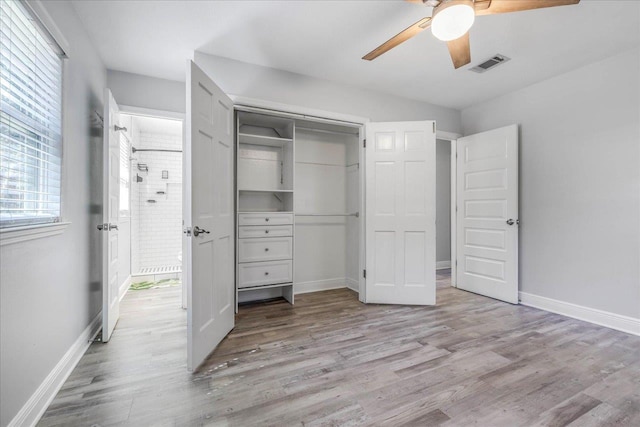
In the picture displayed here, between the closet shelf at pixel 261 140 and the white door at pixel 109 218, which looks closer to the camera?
the white door at pixel 109 218

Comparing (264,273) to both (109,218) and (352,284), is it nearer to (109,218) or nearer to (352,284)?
(352,284)

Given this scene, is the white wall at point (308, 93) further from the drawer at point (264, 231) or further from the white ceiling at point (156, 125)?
the white ceiling at point (156, 125)

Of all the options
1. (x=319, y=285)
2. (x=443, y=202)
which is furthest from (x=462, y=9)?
(x=443, y=202)

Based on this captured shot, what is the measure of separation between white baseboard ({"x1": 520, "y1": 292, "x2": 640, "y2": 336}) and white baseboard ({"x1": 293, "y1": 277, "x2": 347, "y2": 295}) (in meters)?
2.21

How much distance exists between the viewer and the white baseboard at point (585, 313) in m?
2.61

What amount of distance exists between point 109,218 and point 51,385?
1241mm

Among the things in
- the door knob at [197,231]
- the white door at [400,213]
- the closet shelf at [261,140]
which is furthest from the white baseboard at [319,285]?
the door knob at [197,231]

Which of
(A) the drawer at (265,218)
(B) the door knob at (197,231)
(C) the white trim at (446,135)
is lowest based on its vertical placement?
(B) the door knob at (197,231)

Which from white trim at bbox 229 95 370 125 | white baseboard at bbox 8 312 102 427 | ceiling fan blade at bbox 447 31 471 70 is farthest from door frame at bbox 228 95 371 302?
white baseboard at bbox 8 312 102 427

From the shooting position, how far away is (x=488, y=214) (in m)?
3.63

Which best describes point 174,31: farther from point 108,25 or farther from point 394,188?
point 394,188

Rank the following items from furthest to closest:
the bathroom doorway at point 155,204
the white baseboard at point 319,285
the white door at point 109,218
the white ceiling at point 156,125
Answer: the bathroom doorway at point 155,204 < the white ceiling at point 156,125 < the white baseboard at point 319,285 < the white door at point 109,218

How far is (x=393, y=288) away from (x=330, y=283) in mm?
964

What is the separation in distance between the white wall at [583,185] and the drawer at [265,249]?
9.30 ft
